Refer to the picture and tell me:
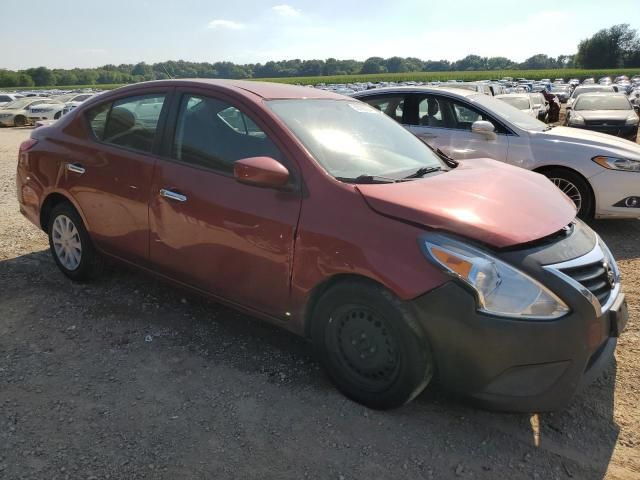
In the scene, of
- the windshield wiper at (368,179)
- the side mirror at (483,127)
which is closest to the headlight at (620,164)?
the side mirror at (483,127)

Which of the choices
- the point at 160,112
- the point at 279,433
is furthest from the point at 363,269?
the point at 160,112

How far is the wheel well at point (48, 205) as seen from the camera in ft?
13.6

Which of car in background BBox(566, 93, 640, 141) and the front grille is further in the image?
car in background BBox(566, 93, 640, 141)

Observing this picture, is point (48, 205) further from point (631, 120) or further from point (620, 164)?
point (631, 120)

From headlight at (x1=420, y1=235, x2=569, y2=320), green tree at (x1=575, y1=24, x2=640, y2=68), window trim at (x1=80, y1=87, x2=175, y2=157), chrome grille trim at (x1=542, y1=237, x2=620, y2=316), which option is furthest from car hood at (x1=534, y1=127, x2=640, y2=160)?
green tree at (x1=575, y1=24, x2=640, y2=68)

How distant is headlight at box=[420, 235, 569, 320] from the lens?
2225mm

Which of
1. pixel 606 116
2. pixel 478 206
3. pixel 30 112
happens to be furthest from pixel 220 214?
pixel 30 112

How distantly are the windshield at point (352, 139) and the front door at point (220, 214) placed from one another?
0.23m

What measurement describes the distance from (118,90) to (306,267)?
2.30m

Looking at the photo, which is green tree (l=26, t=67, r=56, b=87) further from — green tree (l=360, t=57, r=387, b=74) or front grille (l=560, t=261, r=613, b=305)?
front grille (l=560, t=261, r=613, b=305)

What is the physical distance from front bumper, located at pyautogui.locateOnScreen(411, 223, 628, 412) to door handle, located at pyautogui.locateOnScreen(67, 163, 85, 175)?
2.80m

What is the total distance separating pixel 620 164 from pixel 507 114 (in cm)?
151

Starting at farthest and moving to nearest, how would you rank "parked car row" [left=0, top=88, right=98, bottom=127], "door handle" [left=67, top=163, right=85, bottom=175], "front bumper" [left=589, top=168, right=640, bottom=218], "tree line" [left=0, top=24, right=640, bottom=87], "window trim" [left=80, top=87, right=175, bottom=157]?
"tree line" [left=0, top=24, right=640, bottom=87], "parked car row" [left=0, top=88, right=98, bottom=127], "front bumper" [left=589, top=168, right=640, bottom=218], "door handle" [left=67, top=163, right=85, bottom=175], "window trim" [left=80, top=87, right=175, bottom=157]

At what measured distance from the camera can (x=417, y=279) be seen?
2328 millimetres
